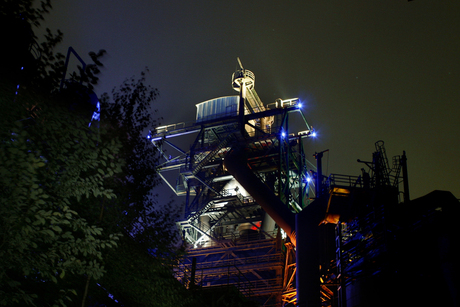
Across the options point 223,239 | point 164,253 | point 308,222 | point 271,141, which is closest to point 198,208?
point 223,239

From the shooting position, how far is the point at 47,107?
8742 millimetres

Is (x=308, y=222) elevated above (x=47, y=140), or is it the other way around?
(x=308, y=222)

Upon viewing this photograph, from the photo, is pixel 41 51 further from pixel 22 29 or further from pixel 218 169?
pixel 218 169

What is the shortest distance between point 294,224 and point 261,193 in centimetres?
598

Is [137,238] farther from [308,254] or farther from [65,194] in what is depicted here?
[308,254]

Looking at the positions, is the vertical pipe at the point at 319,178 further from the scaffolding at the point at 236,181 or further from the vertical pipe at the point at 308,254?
the scaffolding at the point at 236,181

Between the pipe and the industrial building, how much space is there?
0.10 meters

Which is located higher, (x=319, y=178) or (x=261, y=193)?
(x=261, y=193)

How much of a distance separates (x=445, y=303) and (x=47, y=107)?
16978 millimetres

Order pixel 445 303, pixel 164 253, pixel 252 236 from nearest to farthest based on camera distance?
pixel 164 253 < pixel 445 303 < pixel 252 236

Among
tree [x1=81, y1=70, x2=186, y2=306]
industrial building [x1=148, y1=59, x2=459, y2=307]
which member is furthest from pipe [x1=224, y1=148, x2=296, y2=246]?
tree [x1=81, y1=70, x2=186, y2=306]

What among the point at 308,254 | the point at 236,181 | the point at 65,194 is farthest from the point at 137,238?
the point at 236,181

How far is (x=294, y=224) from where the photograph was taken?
29.8m

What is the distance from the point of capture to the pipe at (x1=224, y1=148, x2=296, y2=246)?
30312 mm
